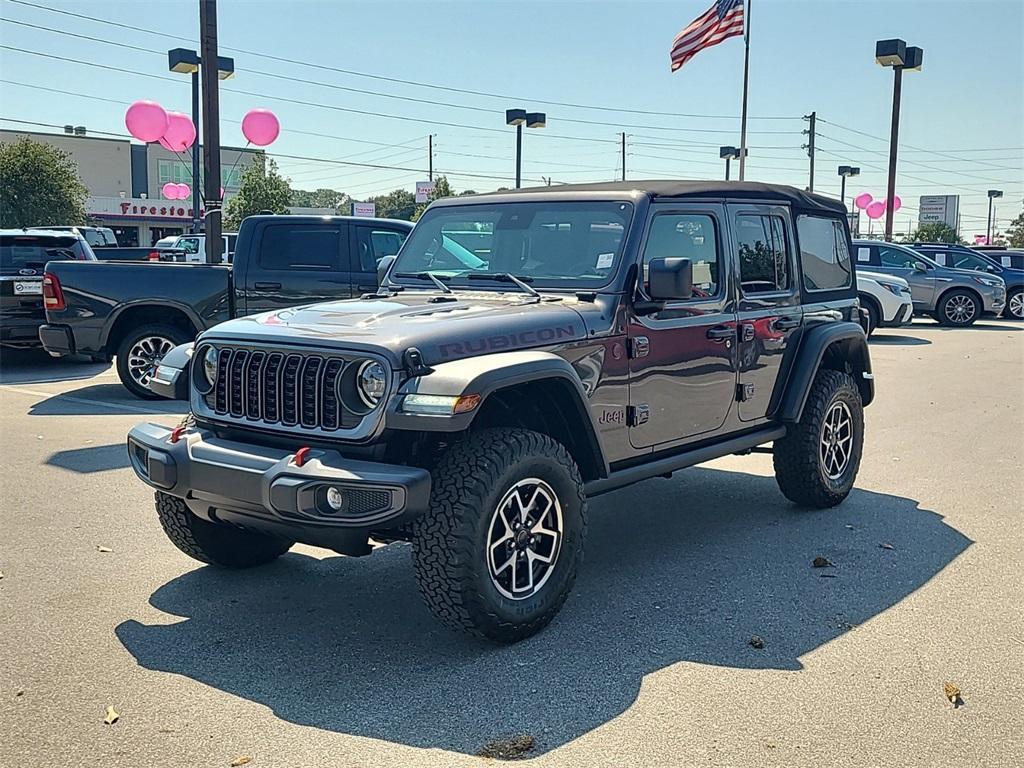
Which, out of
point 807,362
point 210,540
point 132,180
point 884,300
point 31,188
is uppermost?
point 132,180

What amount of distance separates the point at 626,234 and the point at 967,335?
16.7 meters

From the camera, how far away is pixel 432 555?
3986 millimetres

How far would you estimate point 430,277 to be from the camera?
559 cm

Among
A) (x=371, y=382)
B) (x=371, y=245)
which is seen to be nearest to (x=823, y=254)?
(x=371, y=382)

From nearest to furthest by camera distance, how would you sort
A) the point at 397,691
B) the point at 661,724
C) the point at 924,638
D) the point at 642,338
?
the point at 661,724
the point at 397,691
the point at 924,638
the point at 642,338

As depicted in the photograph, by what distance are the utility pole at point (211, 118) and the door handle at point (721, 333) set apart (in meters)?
10.5

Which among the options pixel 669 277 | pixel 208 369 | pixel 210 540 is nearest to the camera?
pixel 208 369

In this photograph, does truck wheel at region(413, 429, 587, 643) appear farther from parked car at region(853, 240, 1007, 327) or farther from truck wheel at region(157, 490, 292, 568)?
parked car at region(853, 240, 1007, 327)

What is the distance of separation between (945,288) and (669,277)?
18.7 meters

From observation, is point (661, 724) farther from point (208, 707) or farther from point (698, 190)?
point (698, 190)

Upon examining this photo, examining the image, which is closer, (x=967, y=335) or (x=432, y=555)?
(x=432, y=555)

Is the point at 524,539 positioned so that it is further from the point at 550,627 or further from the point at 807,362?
the point at 807,362

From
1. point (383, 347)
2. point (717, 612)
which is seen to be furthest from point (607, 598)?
point (383, 347)

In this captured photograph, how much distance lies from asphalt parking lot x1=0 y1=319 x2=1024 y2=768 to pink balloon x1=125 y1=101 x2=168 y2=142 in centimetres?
1488
